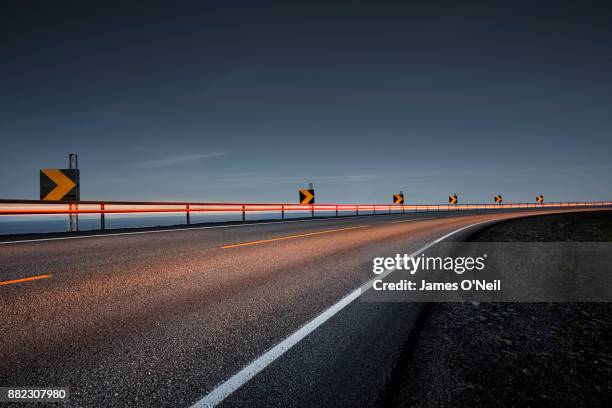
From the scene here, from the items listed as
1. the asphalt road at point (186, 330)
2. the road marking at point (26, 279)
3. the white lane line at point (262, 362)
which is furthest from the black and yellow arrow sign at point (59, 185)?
the white lane line at point (262, 362)

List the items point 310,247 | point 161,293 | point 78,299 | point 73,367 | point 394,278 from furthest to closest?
point 310,247
point 394,278
point 161,293
point 78,299
point 73,367

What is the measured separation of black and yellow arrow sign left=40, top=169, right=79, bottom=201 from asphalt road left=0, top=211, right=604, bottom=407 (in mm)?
5809

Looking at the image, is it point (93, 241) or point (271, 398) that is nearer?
point (271, 398)

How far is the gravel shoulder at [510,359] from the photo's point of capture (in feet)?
7.47

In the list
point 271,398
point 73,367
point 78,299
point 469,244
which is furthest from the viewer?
point 469,244

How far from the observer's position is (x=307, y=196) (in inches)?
1029

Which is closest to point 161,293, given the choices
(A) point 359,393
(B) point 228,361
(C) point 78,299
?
(C) point 78,299

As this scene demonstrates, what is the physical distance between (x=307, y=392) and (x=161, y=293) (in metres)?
3.04

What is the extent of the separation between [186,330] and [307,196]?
22.9 m

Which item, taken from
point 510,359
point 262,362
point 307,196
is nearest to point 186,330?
point 262,362

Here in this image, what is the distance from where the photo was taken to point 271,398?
222 centimetres

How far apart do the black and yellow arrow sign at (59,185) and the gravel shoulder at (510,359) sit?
42.0 ft

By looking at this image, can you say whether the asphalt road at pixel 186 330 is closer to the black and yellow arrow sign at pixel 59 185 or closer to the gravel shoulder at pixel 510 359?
the gravel shoulder at pixel 510 359

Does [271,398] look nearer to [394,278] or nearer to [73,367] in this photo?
[73,367]
